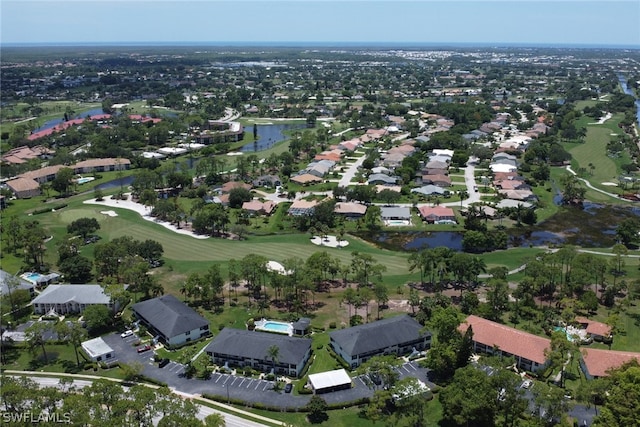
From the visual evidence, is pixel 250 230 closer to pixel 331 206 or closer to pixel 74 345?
pixel 331 206

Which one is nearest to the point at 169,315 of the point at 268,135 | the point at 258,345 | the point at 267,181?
the point at 258,345

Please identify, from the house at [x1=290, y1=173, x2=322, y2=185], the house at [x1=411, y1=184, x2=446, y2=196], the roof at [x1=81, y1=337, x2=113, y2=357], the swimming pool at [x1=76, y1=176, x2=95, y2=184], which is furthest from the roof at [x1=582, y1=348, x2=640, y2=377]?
the swimming pool at [x1=76, y1=176, x2=95, y2=184]

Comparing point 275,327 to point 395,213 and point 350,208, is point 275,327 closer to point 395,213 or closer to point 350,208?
point 350,208

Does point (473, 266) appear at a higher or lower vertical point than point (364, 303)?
higher

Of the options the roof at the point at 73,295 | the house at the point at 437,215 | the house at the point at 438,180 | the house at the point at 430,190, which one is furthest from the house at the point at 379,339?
the house at the point at 438,180

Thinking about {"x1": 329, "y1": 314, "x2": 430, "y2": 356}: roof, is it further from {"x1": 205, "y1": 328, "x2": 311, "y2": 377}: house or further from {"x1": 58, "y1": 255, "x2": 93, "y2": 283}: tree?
{"x1": 58, "y1": 255, "x2": 93, "y2": 283}: tree

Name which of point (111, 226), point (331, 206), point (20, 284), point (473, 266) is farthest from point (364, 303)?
point (111, 226)
